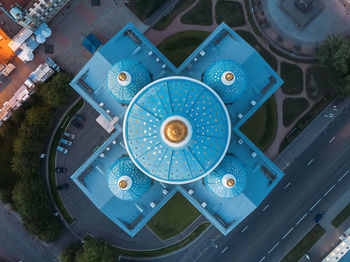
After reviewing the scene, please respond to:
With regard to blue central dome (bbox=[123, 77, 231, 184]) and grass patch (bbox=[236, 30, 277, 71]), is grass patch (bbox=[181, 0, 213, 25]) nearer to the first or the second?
grass patch (bbox=[236, 30, 277, 71])

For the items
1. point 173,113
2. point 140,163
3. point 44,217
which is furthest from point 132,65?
point 44,217

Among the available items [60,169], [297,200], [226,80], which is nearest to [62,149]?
[60,169]

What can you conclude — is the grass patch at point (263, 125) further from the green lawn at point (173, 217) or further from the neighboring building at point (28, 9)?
the neighboring building at point (28, 9)

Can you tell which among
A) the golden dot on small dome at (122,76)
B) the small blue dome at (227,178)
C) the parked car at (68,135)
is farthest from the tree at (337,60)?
the parked car at (68,135)

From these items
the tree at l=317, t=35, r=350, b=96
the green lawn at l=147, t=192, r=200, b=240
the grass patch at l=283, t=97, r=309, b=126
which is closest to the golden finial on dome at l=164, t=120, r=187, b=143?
the green lawn at l=147, t=192, r=200, b=240

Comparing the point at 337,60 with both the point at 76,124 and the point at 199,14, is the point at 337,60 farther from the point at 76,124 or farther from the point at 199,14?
the point at 76,124
